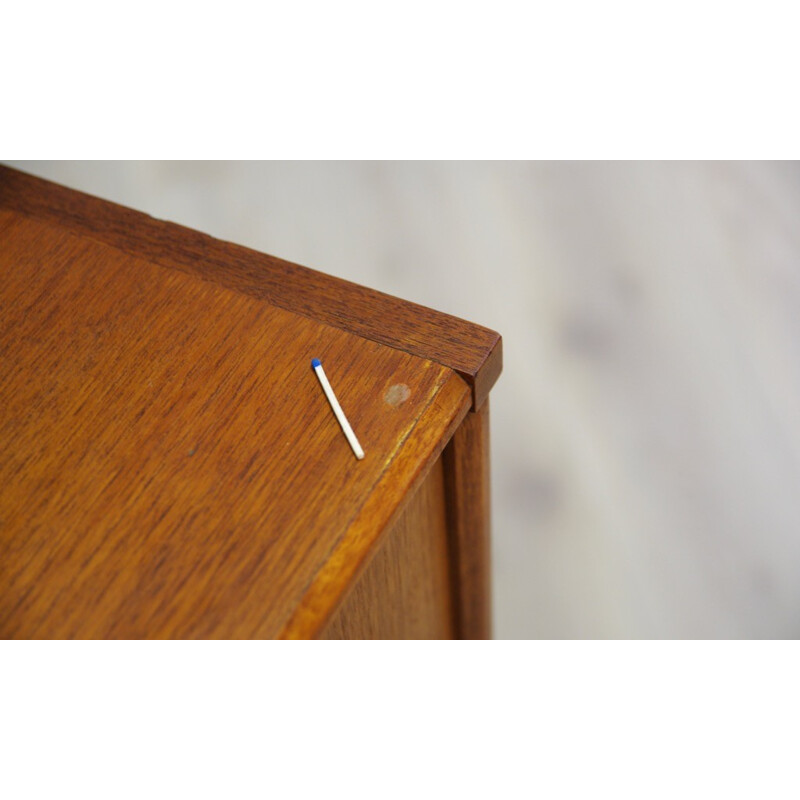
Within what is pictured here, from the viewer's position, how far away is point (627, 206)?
1546mm

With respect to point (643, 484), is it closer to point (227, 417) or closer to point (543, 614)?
point (543, 614)

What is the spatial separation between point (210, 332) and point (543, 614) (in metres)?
0.69

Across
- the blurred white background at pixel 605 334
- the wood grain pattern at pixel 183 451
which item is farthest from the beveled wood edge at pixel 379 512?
the blurred white background at pixel 605 334

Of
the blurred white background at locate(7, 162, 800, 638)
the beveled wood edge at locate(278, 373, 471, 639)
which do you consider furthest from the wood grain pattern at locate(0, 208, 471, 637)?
the blurred white background at locate(7, 162, 800, 638)

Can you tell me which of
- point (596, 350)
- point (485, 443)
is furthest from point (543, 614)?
point (485, 443)

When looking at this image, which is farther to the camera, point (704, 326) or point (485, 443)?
point (704, 326)

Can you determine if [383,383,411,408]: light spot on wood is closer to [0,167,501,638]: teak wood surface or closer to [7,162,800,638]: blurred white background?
[0,167,501,638]: teak wood surface

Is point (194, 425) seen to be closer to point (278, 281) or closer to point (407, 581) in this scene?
point (278, 281)

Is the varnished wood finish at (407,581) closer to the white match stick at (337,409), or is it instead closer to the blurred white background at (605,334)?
the white match stick at (337,409)

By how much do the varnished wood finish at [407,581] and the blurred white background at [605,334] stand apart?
34 centimetres

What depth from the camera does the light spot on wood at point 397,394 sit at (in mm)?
669

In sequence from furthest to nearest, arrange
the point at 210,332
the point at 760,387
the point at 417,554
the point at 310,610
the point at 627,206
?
1. the point at 627,206
2. the point at 760,387
3. the point at 417,554
4. the point at 210,332
5. the point at 310,610

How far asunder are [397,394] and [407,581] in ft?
0.75

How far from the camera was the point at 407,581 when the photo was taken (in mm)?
841
